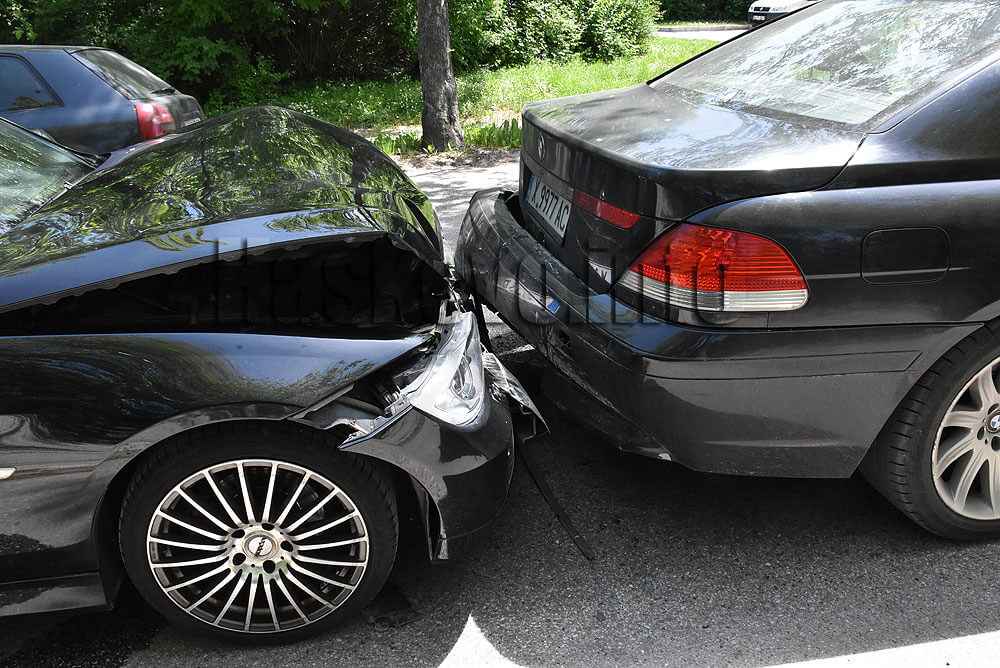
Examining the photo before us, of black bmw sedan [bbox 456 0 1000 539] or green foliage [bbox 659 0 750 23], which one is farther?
green foliage [bbox 659 0 750 23]

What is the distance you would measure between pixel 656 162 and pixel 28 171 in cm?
256

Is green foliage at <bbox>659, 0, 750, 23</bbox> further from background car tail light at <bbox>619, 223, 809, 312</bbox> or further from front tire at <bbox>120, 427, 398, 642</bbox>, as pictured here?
front tire at <bbox>120, 427, 398, 642</bbox>

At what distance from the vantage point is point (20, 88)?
21.8ft

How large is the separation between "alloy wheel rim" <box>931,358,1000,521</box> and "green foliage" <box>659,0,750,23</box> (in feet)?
88.6

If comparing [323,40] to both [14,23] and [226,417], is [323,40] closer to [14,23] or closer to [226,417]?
[14,23]

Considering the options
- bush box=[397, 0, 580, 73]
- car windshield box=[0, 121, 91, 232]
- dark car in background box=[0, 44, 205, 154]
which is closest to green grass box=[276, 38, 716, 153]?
bush box=[397, 0, 580, 73]

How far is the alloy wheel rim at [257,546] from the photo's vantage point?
219cm

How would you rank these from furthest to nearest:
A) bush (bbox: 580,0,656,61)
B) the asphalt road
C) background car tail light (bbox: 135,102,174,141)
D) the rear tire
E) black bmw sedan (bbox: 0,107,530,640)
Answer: bush (bbox: 580,0,656,61)
background car tail light (bbox: 135,102,174,141)
the rear tire
the asphalt road
black bmw sedan (bbox: 0,107,530,640)

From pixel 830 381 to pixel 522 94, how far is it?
1046 centimetres

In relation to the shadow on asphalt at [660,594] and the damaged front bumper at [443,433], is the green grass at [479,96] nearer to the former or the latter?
the shadow on asphalt at [660,594]

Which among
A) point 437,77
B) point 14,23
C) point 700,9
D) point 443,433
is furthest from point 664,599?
point 700,9

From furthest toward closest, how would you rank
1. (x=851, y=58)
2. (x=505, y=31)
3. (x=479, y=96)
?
(x=505, y=31) → (x=479, y=96) → (x=851, y=58)

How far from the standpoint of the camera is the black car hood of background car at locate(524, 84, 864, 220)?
2307 mm

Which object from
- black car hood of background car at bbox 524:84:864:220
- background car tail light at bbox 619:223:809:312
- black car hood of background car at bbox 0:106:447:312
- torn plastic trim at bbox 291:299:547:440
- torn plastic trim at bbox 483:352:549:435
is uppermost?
black car hood of background car at bbox 524:84:864:220
